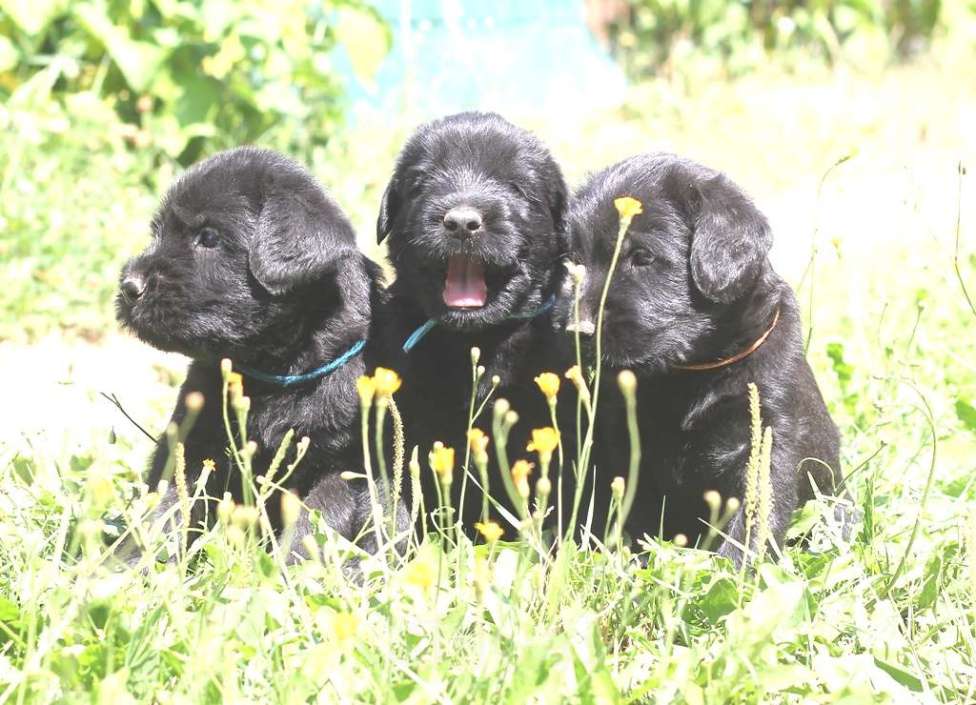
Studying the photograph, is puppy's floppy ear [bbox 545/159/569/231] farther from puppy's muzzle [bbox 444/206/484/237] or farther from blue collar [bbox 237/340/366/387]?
blue collar [bbox 237/340/366/387]

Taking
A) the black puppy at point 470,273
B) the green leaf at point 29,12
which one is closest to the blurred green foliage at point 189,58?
the green leaf at point 29,12

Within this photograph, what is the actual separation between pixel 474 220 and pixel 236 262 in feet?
1.95

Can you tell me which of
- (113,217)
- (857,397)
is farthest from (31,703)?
(113,217)

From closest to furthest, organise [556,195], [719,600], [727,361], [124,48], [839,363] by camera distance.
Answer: [719,600] < [727,361] < [556,195] < [839,363] < [124,48]

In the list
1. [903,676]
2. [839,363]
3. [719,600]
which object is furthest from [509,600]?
[839,363]

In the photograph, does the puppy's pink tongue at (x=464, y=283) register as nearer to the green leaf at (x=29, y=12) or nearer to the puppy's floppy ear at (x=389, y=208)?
the puppy's floppy ear at (x=389, y=208)

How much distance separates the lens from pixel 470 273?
3434 millimetres

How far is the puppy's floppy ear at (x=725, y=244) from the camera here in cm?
312

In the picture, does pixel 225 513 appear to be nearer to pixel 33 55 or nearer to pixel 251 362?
pixel 251 362

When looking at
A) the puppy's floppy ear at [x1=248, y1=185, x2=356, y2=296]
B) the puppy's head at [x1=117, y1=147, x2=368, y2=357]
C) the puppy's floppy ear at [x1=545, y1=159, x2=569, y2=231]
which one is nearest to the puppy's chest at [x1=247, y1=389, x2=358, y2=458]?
the puppy's head at [x1=117, y1=147, x2=368, y2=357]

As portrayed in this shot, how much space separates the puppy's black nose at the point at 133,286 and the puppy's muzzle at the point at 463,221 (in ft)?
2.47

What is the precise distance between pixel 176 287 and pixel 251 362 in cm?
28

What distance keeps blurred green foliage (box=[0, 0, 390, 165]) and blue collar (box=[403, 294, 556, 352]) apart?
3037mm

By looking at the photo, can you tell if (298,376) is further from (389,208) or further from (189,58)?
(189,58)
